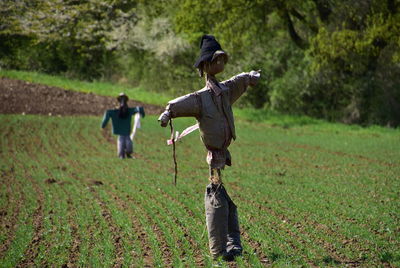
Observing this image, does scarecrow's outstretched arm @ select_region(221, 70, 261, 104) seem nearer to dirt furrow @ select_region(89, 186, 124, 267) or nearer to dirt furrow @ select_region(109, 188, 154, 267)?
dirt furrow @ select_region(109, 188, 154, 267)

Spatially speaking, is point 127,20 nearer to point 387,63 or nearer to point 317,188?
point 387,63

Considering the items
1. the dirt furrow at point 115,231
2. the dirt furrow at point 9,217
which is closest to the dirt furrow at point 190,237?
the dirt furrow at point 115,231

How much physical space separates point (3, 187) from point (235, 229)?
7.57 m

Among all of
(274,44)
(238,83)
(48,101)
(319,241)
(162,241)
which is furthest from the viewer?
(274,44)

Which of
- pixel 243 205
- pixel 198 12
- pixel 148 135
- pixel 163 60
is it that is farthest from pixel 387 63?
pixel 243 205

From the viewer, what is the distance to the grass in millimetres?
7645

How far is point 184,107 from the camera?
6.89 meters

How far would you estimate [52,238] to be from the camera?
871cm

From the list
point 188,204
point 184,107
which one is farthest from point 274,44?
point 184,107

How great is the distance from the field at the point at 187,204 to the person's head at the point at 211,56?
7.08ft

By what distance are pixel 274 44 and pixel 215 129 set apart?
25693 mm

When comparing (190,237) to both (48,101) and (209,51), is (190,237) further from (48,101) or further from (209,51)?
(48,101)

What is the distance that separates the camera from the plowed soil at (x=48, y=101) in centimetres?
2889

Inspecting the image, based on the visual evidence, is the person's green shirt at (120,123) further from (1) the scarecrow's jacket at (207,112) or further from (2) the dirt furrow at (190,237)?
(1) the scarecrow's jacket at (207,112)
